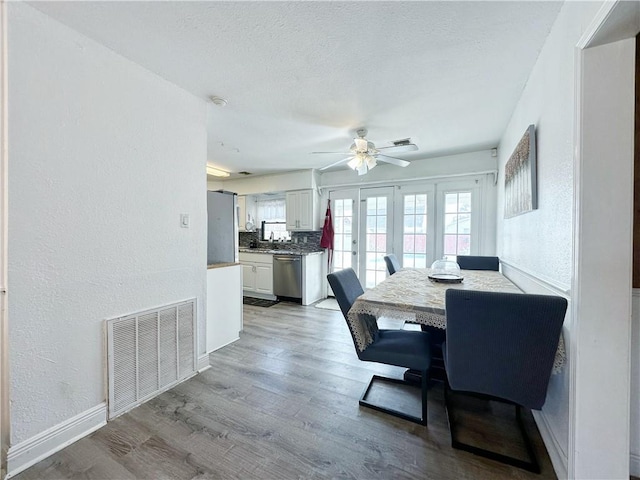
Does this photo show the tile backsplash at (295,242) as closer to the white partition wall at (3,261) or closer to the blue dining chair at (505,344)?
the blue dining chair at (505,344)

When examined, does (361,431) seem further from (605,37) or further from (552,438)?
(605,37)

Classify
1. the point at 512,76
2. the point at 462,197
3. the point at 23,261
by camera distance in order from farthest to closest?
the point at 462,197
the point at 512,76
the point at 23,261

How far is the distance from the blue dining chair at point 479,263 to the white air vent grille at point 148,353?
9.83 ft

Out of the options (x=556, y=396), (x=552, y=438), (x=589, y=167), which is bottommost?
(x=552, y=438)

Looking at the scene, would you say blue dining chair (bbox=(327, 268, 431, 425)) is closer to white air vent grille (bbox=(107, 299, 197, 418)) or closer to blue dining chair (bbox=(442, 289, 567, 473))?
blue dining chair (bbox=(442, 289, 567, 473))

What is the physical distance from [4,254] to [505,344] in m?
2.47

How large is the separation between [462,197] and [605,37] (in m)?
2.97

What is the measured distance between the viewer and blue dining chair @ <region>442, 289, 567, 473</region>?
116 centimetres

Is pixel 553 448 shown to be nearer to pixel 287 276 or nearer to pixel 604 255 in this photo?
pixel 604 255

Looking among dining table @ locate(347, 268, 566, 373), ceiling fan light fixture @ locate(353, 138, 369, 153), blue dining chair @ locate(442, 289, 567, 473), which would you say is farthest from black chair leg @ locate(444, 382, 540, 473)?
ceiling fan light fixture @ locate(353, 138, 369, 153)

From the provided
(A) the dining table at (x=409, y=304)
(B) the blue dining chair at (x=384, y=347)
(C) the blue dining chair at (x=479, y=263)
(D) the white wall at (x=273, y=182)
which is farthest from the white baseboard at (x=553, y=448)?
(D) the white wall at (x=273, y=182)

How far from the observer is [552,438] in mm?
1394

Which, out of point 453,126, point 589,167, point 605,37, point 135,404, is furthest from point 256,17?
point 135,404

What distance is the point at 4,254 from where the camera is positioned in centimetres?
129
